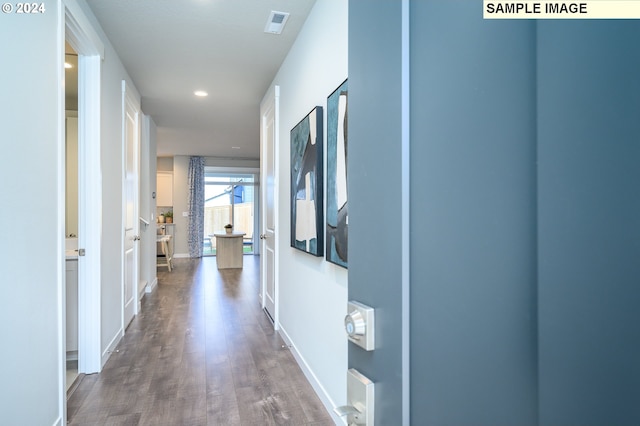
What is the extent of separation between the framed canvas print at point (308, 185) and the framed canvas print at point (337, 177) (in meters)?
0.14

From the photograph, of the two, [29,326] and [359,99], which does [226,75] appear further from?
[359,99]

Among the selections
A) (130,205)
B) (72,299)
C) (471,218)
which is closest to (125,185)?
(130,205)

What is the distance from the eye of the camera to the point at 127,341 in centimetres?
336

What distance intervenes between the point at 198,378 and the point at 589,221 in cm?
282

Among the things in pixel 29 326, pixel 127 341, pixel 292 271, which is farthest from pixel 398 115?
pixel 127 341

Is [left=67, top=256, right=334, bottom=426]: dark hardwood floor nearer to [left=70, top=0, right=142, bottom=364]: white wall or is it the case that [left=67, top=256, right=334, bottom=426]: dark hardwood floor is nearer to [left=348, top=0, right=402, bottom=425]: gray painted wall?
[left=70, top=0, right=142, bottom=364]: white wall

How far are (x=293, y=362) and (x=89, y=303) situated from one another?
1602 millimetres

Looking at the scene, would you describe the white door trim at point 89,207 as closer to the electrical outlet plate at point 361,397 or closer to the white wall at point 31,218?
the white wall at point 31,218

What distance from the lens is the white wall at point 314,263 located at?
79.9 inches

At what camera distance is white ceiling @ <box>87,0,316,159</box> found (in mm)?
2567

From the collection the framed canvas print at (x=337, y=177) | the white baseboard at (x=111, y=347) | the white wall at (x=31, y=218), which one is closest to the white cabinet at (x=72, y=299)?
the white baseboard at (x=111, y=347)

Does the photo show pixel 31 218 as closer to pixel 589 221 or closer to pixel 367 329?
pixel 367 329

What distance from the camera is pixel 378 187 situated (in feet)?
1.91

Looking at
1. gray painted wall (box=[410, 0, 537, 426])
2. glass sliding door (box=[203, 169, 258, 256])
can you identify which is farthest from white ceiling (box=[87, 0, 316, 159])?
glass sliding door (box=[203, 169, 258, 256])
